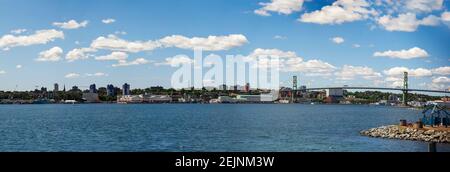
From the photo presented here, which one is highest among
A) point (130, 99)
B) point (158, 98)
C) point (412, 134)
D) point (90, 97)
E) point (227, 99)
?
point (90, 97)

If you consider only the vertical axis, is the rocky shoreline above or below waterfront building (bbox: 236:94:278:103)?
below

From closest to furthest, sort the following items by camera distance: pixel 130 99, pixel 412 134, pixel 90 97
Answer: pixel 412 134 → pixel 90 97 → pixel 130 99

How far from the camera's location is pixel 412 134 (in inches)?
1174

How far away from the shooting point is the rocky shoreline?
27917 millimetres

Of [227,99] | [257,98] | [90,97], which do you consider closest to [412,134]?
[227,99]

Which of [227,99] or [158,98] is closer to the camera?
[227,99]

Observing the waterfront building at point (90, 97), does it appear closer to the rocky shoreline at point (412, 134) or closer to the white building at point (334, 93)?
the white building at point (334, 93)

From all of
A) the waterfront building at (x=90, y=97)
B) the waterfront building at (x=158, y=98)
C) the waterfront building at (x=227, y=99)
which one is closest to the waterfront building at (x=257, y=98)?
the waterfront building at (x=227, y=99)

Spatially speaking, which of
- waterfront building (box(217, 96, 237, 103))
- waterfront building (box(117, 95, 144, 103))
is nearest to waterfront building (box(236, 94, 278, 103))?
waterfront building (box(217, 96, 237, 103))

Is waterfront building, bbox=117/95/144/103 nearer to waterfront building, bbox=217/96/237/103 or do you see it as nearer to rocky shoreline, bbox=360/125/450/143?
waterfront building, bbox=217/96/237/103

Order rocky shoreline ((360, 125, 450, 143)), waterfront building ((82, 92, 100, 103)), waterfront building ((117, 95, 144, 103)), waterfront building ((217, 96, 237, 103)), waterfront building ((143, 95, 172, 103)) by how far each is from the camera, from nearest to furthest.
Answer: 1. rocky shoreline ((360, 125, 450, 143))
2. waterfront building ((82, 92, 100, 103))
3. waterfront building ((117, 95, 144, 103))
4. waterfront building ((217, 96, 237, 103))
5. waterfront building ((143, 95, 172, 103))

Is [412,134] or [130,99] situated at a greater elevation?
[130,99]

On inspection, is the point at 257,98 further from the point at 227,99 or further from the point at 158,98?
the point at 158,98
